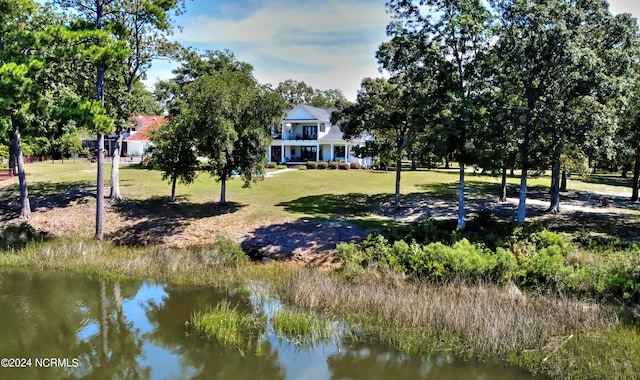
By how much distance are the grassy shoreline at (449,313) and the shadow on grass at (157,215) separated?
4.30 m

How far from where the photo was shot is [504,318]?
33.5 ft

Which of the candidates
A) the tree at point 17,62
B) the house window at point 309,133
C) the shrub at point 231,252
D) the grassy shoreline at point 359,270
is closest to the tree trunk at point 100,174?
the grassy shoreline at point 359,270

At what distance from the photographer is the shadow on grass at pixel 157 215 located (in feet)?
66.5

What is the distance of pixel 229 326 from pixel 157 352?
1.66 m

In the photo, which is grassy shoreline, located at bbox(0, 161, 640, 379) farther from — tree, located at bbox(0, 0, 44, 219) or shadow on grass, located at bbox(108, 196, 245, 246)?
tree, located at bbox(0, 0, 44, 219)

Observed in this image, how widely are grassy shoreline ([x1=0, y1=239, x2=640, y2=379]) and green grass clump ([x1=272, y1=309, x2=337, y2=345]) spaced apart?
0.75 metres

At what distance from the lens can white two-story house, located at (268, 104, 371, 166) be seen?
5194 cm

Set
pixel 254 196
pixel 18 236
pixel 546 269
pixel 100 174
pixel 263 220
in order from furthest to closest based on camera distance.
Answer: pixel 254 196 → pixel 263 220 → pixel 100 174 → pixel 18 236 → pixel 546 269

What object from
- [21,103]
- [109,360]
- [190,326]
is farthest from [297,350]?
[21,103]

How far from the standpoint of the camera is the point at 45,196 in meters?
25.8

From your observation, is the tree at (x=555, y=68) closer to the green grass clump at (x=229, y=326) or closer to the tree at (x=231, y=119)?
the tree at (x=231, y=119)

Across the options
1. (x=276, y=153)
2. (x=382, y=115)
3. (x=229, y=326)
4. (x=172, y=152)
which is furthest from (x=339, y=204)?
(x=276, y=153)

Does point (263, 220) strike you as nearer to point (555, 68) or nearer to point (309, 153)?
point (555, 68)

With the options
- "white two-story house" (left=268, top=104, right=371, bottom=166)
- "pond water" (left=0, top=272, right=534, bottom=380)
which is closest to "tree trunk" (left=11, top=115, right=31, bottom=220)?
"pond water" (left=0, top=272, right=534, bottom=380)
